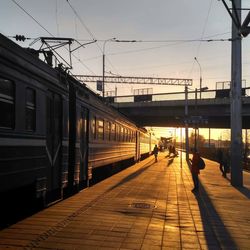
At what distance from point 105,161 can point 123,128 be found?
24.9 feet

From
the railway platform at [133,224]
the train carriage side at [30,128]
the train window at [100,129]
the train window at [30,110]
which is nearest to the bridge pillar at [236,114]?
the railway platform at [133,224]

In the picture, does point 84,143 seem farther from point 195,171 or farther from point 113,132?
point 113,132

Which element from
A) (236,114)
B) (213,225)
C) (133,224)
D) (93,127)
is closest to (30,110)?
(133,224)

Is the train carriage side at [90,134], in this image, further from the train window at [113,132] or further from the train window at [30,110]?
the train window at [30,110]

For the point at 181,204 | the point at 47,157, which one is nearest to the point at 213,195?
the point at 181,204

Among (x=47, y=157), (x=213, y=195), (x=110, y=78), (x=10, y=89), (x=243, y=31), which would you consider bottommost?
(x=213, y=195)

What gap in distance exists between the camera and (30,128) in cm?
1019

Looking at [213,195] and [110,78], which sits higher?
[110,78]

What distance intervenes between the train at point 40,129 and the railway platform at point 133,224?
643 mm

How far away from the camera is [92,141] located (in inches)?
667

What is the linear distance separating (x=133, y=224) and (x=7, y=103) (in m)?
3.37

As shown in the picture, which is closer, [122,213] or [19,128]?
[19,128]

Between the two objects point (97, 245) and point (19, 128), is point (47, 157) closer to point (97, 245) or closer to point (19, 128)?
point (19, 128)

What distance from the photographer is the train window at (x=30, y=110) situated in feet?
32.8
